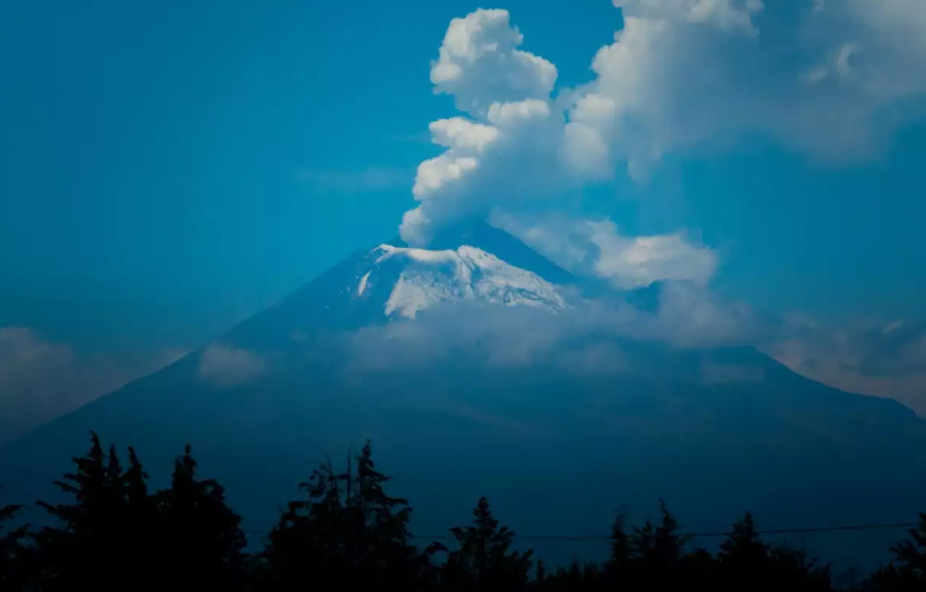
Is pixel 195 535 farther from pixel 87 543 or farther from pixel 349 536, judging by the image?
pixel 349 536

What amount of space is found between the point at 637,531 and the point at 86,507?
57.2 feet

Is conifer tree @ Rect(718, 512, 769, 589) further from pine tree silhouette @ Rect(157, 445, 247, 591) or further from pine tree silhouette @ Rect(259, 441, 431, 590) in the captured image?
pine tree silhouette @ Rect(157, 445, 247, 591)

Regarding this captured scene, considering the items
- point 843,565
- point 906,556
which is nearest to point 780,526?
point 843,565

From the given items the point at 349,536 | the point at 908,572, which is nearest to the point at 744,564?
the point at 908,572

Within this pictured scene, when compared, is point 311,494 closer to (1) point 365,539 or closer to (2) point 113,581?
(1) point 365,539

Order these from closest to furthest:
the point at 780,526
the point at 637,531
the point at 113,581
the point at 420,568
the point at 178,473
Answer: the point at 113,581
the point at 178,473
the point at 420,568
the point at 637,531
the point at 780,526

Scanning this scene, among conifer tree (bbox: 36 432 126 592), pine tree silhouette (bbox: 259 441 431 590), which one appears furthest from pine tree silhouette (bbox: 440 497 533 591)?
conifer tree (bbox: 36 432 126 592)

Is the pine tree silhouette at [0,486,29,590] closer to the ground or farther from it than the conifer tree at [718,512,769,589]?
farther from it

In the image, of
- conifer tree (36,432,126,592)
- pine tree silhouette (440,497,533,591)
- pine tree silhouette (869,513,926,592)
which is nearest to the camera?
conifer tree (36,432,126,592)

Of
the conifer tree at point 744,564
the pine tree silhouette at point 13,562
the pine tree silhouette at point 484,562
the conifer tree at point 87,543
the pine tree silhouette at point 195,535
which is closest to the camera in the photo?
the conifer tree at point 87,543

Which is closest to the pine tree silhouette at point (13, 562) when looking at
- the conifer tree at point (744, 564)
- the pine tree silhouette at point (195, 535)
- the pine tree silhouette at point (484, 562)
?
the pine tree silhouette at point (195, 535)

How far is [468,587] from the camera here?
2266 cm

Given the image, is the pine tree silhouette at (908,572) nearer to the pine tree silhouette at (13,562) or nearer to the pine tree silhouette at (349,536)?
the pine tree silhouette at (349,536)

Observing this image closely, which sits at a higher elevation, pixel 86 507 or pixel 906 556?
pixel 86 507
